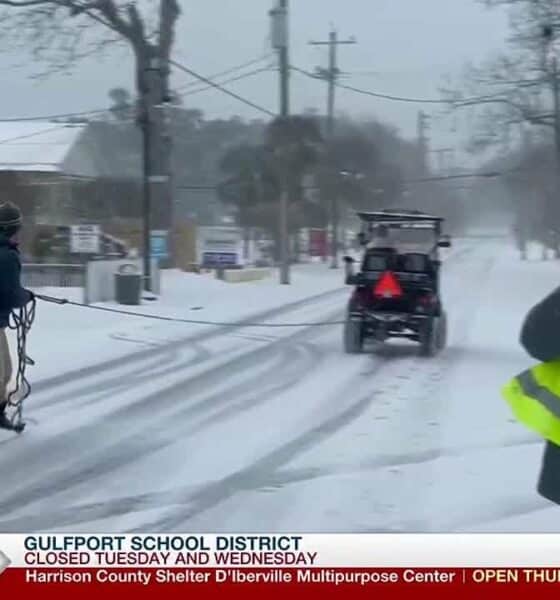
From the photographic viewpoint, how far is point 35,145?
5109 millimetres

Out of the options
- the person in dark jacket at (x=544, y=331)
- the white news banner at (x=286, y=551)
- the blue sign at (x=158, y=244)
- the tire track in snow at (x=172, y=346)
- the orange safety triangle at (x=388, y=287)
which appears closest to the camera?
the person in dark jacket at (x=544, y=331)

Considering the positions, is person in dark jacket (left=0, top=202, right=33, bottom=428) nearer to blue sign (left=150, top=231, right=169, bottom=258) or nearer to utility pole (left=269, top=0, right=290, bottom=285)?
blue sign (left=150, top=231, right=169, bottom=258)

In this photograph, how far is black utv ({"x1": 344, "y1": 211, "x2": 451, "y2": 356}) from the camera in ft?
24.4

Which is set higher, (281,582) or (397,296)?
(397,296)

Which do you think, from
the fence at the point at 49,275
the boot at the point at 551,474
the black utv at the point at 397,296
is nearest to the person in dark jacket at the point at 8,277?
the fence at the point at 49,275

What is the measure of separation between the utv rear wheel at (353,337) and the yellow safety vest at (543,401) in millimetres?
8316

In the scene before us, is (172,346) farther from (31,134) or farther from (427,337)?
(31,134)

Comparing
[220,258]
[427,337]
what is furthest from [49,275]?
[427,337]

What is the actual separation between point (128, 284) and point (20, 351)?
5.75 meters

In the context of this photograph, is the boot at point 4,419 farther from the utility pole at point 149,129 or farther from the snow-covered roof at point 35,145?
the snow-covered roof at point 35,145

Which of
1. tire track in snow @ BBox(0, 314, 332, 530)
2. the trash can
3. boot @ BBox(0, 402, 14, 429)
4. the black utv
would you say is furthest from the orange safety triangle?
boot @ BBox(0, 402, 14, 429)

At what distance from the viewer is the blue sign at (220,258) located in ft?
19.2

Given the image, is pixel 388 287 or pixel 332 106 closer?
pixel 332 106

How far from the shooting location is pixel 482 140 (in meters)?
4.41
